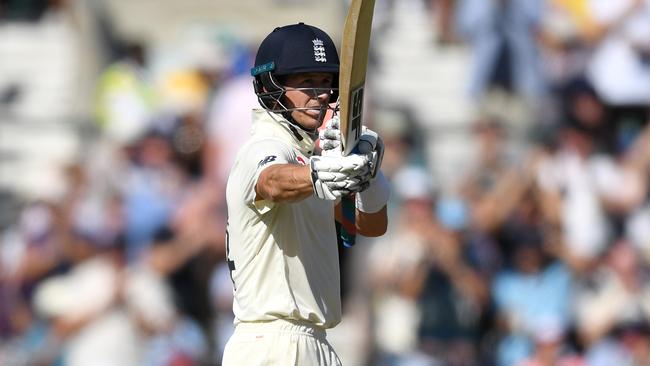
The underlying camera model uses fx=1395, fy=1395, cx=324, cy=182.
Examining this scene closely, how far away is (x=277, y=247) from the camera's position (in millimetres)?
5117

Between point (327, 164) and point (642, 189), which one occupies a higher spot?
point (327, 164)

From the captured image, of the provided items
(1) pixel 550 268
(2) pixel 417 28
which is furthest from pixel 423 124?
(1) pixel 550 268

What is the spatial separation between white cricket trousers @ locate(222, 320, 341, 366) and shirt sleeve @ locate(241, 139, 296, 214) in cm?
44

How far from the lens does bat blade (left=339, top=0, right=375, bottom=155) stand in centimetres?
460

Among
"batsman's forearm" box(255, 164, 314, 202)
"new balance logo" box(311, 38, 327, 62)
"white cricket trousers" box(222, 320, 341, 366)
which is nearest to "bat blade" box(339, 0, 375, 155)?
"batsman's forearm" box(255, 164, 314, 202)

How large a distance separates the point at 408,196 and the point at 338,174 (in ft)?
19.1

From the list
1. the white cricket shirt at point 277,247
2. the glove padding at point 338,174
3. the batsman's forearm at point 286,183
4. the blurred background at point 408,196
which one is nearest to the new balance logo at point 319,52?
the white cricket shirt at point 277,247

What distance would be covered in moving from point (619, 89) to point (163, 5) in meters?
4.41

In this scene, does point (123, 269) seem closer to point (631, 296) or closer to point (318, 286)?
point (631, 296)

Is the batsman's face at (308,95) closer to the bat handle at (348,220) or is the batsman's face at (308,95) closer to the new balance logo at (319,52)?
the new balance logo at (319,52)

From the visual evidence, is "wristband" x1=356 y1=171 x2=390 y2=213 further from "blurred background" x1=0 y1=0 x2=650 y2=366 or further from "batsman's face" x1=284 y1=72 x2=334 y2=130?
"blurred background" x1=0 y1=0 x2=650 y2=366

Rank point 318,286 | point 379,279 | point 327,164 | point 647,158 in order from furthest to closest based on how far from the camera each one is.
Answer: point 647,158 → point 379,279 → point 318,286 → point 327,164

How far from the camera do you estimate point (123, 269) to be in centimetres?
1048

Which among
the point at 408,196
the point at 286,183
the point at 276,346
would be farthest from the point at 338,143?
the point at 408,196
